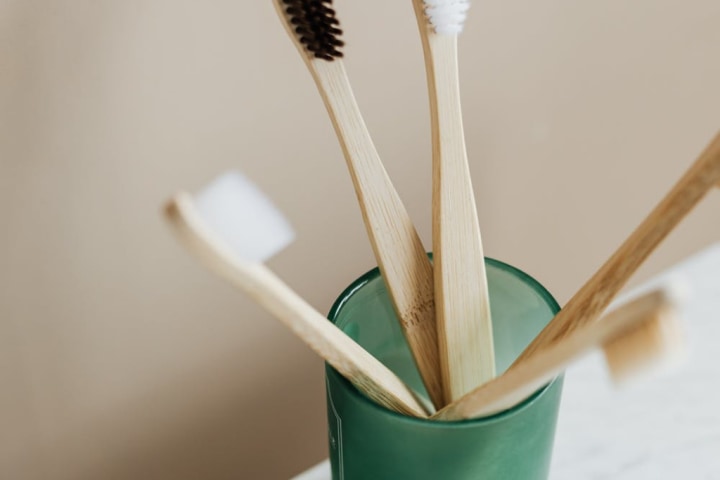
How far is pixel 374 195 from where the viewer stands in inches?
13.1

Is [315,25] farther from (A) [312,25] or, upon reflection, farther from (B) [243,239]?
(B) [243,239]

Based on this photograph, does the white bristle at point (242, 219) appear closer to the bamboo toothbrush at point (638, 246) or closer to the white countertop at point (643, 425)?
the bamboo toothbrush at point (638, 246)

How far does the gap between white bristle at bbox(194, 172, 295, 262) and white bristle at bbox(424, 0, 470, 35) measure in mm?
114

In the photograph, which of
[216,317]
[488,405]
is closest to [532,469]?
[488,405]

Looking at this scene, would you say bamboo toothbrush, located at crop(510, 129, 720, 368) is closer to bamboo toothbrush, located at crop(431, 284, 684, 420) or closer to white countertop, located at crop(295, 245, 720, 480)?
bamboo toothbrush, located at crop(431, 284, 684, 420)

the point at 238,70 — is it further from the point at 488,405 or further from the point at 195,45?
the point at 488,405

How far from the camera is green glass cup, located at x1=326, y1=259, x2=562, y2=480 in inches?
12.6

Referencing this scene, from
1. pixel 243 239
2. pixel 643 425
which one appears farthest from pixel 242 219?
pixel 643 425

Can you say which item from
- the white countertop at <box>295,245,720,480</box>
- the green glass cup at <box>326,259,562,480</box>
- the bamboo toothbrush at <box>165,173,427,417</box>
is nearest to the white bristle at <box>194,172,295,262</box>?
the bamboo toothbrush at <box>165,173,427,417</box>

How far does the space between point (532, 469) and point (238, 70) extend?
0.64 ft

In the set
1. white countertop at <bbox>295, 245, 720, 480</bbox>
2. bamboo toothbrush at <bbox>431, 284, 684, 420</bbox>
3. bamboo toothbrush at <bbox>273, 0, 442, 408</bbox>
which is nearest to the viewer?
bamboo toothbrush at <bbox>431, 284, 684, 420</bbox>

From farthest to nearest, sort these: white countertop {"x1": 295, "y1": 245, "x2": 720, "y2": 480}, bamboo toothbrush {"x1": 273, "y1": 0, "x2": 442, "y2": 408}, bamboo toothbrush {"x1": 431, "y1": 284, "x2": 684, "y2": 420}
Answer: white countertop {"x1": 295, "y1": 245, "x2": 720, "y2": 480}, bamboo toothbrush {"x1": 273, "y1": 0, "x2": 442, "y2": 408}, bamboo toothbrush {"x1": 431, "y1": 284, "x2": 684, "y2": 420}

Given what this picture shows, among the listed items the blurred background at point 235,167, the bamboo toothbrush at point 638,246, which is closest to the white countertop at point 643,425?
the blurred background at point 235,167

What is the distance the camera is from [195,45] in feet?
1.18
